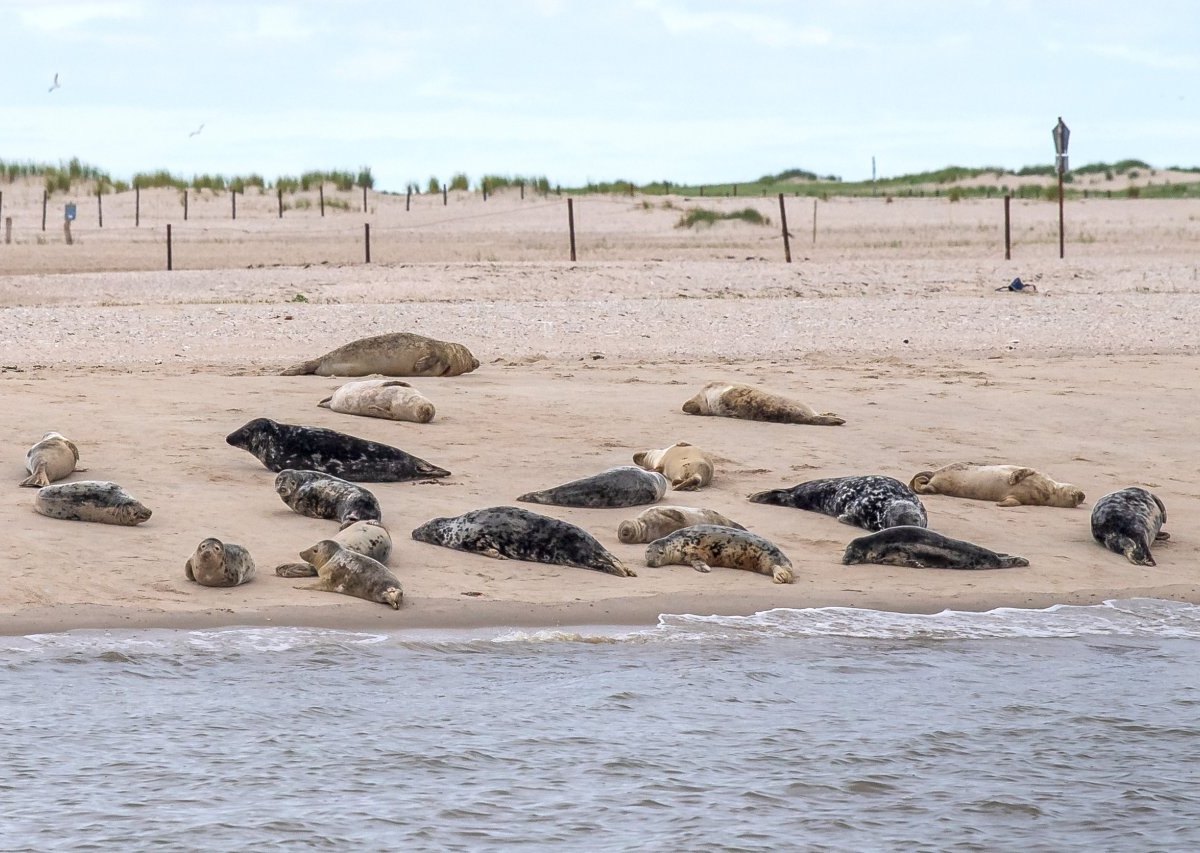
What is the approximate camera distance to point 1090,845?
415 centimetres

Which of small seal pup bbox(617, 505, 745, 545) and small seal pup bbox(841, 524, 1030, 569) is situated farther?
small seal pup bbox(617, 505, 745, 545)

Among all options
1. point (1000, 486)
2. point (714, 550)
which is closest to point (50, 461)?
point (714, 550)

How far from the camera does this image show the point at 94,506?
694cm

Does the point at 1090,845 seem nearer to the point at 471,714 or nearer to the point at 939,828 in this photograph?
the point at 939,828

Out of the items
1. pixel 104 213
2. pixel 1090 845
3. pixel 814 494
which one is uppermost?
pixel 104 213

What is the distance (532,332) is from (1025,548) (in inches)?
339

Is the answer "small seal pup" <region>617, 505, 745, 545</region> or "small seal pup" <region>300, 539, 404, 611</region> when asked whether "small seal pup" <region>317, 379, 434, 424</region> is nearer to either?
"small seal pup" <region>617, 505, 745, 545</region>

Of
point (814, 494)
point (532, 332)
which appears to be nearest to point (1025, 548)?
point (814, 494)

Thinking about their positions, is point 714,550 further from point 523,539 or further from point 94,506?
point 94,506

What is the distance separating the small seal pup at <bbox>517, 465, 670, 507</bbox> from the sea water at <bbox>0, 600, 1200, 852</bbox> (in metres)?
1.60

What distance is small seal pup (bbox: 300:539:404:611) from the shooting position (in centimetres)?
617

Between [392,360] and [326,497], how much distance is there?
15.2 feet

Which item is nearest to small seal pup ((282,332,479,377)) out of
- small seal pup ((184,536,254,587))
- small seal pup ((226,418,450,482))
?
small seal pup ((226,418,450,482))

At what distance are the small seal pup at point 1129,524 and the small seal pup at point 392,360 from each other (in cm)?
562
